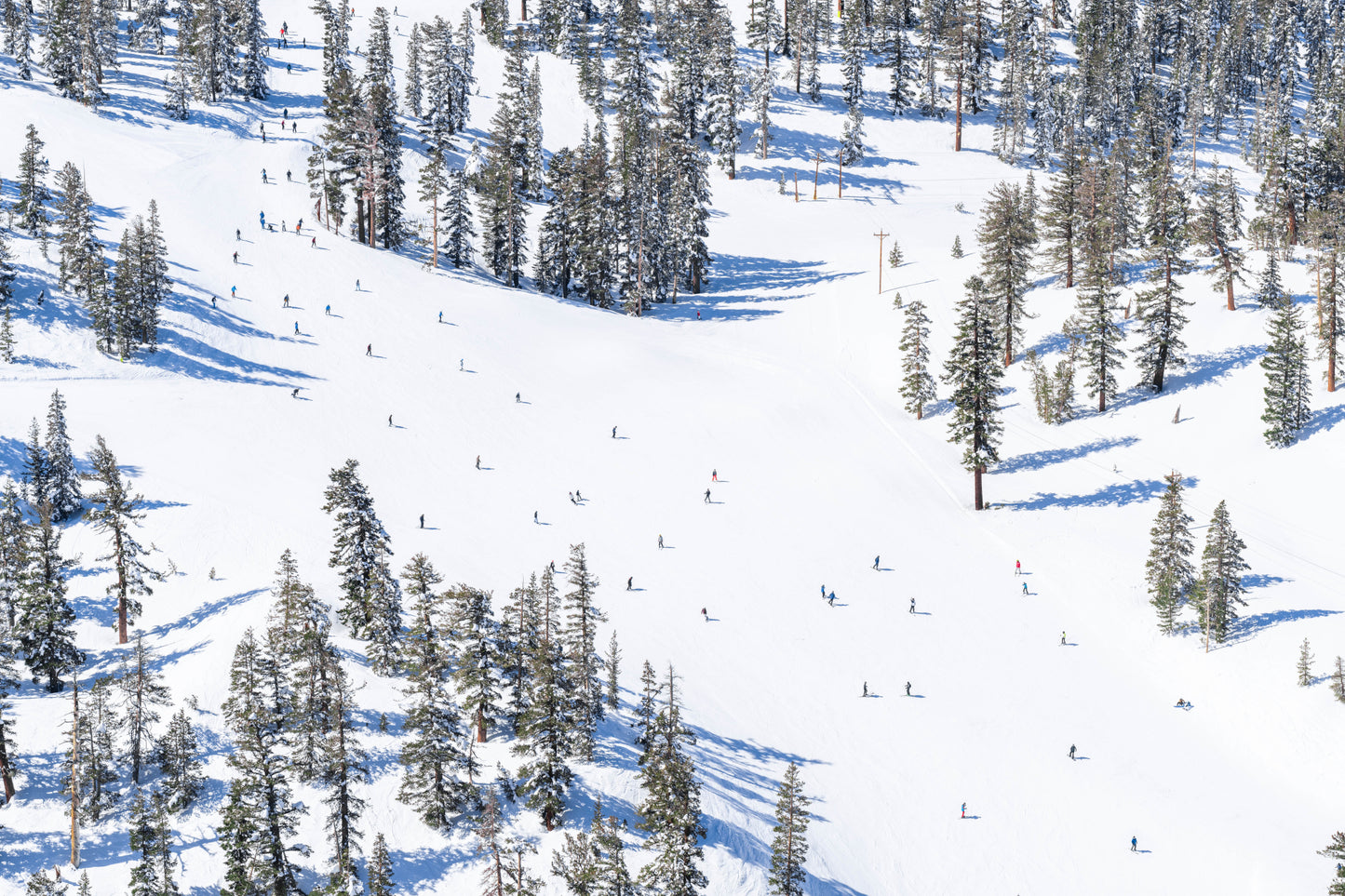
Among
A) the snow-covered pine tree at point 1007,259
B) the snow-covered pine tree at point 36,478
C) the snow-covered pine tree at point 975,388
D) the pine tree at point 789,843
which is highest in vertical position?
the snow-covered pine tree at point 1007,259

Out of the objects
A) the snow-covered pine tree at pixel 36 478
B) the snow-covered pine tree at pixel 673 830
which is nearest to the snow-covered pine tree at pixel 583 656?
the snow-covered pine tree at pixel 673 830

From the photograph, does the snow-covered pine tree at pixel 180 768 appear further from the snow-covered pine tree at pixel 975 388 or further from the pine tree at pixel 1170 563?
the snow-covered pine tree at pixel 975 388

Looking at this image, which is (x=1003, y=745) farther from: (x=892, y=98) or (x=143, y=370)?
(x=892, y=98)

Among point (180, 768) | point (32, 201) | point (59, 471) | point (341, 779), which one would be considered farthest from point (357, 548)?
point (32, 201)

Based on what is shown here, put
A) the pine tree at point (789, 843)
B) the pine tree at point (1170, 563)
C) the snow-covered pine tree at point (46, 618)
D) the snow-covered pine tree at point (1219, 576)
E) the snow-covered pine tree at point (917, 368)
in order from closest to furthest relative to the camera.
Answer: the pine tree at point (789, 843)
the snow-covered pine tree at point (46, 618)
the snow-covered pine tree at point (1219, 576)
the pine tree at point (1170, 563)
the snow-covered pine tree at point (917, 368)

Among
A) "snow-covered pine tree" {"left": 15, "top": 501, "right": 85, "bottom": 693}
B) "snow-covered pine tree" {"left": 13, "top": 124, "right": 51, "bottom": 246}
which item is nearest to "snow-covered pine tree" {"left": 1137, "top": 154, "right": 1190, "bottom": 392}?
"snow-covered pine tree" {"left": 15, "top": 501, "right": 85, "bottom": 693}

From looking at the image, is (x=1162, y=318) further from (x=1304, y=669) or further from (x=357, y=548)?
(x=357, y=548)
